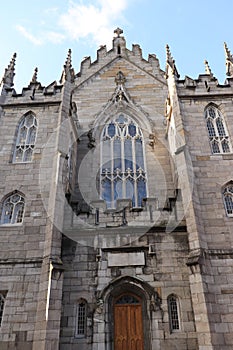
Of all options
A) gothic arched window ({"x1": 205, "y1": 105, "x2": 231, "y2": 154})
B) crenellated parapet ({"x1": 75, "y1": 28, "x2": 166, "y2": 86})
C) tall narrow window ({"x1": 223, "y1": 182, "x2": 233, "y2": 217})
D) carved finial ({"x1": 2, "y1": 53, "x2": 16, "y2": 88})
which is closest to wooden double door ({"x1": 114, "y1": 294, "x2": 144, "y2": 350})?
tall narrow window ({"x1": 223, "y1": 182, "x2": 233, "y2": 217})

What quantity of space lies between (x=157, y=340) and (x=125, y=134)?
1021 cm

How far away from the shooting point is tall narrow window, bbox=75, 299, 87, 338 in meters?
9.55

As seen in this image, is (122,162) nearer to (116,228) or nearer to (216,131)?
→ (216,131)

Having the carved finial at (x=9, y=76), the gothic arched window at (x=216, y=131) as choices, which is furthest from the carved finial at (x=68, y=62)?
the gothic arched window at (x=216, y=131)

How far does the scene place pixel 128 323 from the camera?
9.79 metres

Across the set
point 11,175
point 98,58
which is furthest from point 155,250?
point 98,58

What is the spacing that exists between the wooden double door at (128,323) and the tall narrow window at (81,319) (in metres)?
1.01

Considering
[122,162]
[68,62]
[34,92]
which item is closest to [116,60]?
[68,62]

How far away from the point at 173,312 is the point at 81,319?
2.99 meters

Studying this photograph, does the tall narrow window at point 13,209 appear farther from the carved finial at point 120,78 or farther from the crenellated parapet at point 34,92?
the carved finial at point 120,78

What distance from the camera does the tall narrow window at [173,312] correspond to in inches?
375

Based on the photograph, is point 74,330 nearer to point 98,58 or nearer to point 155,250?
point 155,250

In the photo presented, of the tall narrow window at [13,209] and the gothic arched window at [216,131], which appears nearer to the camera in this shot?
the tall narrow window at [13,209]

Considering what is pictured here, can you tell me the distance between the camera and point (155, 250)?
10500 mm
